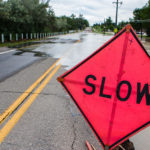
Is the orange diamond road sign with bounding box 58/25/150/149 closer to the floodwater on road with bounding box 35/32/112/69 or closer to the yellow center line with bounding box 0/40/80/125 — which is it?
the yellow center line with bounding box 0/40/80/125

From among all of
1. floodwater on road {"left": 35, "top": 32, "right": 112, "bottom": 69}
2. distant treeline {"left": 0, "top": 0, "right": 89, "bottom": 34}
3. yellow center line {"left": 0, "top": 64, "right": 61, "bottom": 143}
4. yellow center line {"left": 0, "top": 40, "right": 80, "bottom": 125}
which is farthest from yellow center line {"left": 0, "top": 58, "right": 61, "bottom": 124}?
distant treeline {"left": 0, "top": 0, "right": 89, "bottom": 34}

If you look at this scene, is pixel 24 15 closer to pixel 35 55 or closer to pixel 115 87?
pixel 35 55

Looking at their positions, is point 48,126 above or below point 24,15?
below

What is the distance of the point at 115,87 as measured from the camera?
2053 mm

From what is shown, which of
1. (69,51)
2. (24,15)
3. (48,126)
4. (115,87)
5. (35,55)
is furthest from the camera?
(24,15)

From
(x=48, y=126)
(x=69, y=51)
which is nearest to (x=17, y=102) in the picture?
(x=48, y=126)

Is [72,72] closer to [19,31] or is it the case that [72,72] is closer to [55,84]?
[55,84]

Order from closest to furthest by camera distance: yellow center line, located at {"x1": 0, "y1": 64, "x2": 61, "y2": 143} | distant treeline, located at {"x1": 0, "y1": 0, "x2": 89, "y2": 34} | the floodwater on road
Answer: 1. yellow center line, located at {"x1": 0, "y1": 64, "x2": 61, "y2": 143}
2. the floodwater on road
3. distant treeline, located at {"x1": 0, "y1": 0, "x2": 89, "y2": 34}

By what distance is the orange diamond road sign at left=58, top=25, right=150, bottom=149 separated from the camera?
6.51 feet

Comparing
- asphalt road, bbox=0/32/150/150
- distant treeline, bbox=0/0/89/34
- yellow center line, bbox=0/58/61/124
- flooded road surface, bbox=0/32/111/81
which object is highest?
distant treeline, bbox=0/0/89/34

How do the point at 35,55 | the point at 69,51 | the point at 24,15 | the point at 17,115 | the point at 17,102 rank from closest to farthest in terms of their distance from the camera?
the point at 17,115 → the point at 17,102 → the point at 35,55 → the point at 69,51 → the point at 24,15

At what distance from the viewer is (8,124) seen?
10.4 ft

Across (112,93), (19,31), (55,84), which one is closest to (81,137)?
(112,93)

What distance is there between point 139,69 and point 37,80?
14.1ft
